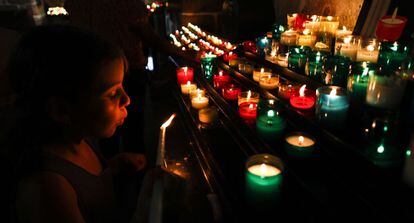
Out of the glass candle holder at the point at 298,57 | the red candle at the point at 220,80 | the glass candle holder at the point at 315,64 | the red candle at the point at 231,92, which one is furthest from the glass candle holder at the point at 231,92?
the glass candle holder at the point at 315,64

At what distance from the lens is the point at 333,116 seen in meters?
1.71

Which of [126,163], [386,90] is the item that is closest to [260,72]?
[386,90]

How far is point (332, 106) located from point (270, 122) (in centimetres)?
41

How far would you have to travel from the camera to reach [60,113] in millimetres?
1289

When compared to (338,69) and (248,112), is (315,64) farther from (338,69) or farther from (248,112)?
(248,112)

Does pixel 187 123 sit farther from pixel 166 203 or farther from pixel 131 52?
pixel 166 203

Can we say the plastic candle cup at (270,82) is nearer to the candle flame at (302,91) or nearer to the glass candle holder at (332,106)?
the candle flame at (302,91)

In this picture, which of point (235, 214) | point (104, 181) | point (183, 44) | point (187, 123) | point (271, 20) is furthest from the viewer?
point (183, 44)

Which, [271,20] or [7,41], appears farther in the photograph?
[271,20]

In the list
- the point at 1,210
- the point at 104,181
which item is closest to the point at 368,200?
the point at 104,181

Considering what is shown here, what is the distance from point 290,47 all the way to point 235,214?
60.3 inches

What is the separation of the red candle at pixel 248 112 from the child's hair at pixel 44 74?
4.07ft

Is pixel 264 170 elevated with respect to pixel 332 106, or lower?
lower

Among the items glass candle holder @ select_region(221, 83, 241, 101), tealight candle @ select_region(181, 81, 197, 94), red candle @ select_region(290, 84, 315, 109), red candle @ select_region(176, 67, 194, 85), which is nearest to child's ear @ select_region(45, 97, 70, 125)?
red candle @ select_region(290, 84, 315, 109)
